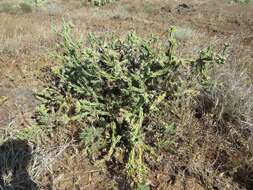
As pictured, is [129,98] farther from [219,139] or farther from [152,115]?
[219,139]

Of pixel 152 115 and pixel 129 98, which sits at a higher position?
pixel 129 98

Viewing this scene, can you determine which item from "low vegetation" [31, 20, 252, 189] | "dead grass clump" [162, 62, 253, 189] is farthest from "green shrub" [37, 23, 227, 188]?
"dead grass clump" [162, 62, 253, 189]

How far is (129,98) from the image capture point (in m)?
3.48

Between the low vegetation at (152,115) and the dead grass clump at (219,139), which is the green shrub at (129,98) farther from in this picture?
the dead grass clump at (219,139)

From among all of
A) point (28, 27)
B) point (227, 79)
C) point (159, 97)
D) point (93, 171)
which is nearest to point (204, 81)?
point (227, 79)

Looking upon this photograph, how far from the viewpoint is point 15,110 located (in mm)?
3816

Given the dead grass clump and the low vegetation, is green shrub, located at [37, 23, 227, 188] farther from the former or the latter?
the dead grass clump

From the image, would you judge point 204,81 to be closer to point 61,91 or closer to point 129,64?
A: point 129,64

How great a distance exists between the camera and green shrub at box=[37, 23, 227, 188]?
11.0 ft

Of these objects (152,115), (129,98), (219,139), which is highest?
(129,98)

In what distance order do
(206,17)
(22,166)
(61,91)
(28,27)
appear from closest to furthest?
(22,166) < (61,91) < (28,27) < (206,17)

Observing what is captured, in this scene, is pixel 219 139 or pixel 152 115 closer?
pixel 219 139

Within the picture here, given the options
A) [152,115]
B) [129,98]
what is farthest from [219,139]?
[129,98]

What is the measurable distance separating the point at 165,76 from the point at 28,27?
17.5ft
